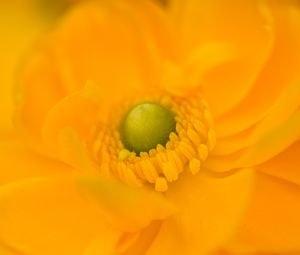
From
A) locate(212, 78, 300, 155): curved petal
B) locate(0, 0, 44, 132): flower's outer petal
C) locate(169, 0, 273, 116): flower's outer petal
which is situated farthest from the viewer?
locate(0, 0, 44, 132): flower's outer petal

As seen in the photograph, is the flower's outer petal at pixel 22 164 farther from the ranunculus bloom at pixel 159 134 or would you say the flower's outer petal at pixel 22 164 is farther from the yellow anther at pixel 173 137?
the yellow anther at pixel 173 137

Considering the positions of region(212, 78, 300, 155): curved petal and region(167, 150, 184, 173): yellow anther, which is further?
region(167, 150, 184, 173): yellow anther

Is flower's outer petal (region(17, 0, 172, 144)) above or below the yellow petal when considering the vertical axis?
above

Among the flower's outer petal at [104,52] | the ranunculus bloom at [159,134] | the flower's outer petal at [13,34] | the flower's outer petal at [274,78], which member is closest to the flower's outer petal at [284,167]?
the ranunculus bloom at [159,134]

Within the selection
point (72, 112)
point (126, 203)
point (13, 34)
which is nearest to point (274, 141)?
point (126, 203)

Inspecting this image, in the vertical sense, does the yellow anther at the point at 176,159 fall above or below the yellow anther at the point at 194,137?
below

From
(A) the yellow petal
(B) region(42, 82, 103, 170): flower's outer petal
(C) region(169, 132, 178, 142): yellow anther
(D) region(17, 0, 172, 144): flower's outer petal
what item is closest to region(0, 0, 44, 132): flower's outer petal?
(D) region(17, 0, 172, 144): flower's outer petal

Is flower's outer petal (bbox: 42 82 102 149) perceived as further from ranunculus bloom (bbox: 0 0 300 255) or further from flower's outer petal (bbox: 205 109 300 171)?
flower's outer petal (bbox: 205 109 300 171)
